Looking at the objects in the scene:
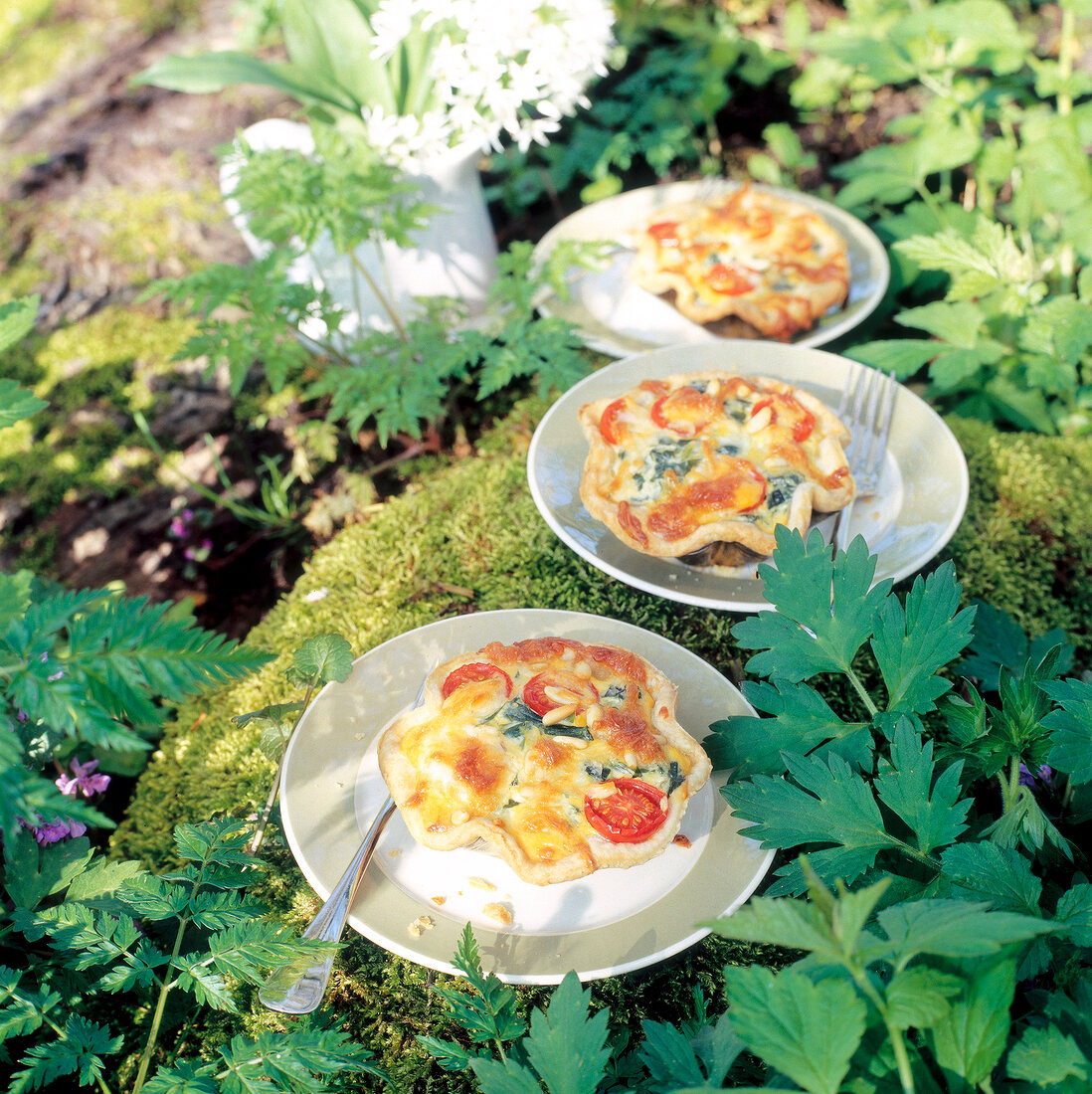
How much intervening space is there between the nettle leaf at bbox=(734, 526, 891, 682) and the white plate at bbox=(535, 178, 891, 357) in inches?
54.2

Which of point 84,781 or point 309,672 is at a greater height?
point 309,672

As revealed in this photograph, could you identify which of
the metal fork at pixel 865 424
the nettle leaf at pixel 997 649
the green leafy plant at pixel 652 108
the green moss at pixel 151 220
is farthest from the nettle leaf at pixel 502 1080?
the green moss at pixel 151 220

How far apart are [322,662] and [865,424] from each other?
6.28ft

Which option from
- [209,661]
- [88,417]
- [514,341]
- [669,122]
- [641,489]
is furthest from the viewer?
[669,122]

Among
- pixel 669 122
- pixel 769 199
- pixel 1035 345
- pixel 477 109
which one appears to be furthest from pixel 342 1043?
pixel 669 122

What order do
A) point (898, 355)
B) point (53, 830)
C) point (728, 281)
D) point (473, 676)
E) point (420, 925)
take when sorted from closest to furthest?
point (420, 925) → point (473, 676) → point (53, 830) → point (898, 355) → point (728, 281)

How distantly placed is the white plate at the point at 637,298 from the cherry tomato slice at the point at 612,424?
0.63 meters

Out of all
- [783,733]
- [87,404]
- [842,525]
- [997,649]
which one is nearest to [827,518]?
[842,525]

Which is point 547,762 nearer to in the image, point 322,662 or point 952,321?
point 322,662

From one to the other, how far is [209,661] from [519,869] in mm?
787

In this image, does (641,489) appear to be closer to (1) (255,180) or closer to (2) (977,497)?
(2) (977,497)

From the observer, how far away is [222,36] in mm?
5680

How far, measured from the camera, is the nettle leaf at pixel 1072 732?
171 cm

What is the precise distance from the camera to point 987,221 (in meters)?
2.99
